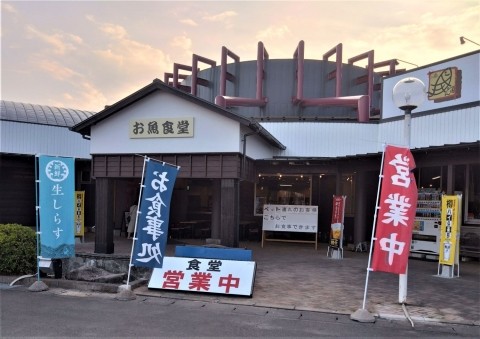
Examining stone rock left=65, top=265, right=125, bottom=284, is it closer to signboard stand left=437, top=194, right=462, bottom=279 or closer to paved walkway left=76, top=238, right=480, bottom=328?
paved walkway left=76, top=238, right=480, bottom=328

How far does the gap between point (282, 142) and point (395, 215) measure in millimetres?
10618

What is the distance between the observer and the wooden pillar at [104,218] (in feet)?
43.2

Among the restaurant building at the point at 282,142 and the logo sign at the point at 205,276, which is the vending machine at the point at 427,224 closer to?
the restaurant building at the point at 282,142

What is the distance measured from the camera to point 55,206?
8.86 metres

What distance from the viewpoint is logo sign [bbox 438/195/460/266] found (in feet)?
34.8

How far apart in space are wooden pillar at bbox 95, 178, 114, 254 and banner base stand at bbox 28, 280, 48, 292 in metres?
4.49

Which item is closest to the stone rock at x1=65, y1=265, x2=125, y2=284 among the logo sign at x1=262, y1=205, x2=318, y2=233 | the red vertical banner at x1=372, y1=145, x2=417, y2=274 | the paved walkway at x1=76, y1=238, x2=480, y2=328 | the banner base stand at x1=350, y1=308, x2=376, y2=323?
the paved walkway at x1=76, y1=238, x2=480, y2=328

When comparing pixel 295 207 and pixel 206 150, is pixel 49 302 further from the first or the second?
pixel 295 207

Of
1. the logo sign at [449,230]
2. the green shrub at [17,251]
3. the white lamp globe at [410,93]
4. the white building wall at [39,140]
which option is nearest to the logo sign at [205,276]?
the green shrub at [17,251]

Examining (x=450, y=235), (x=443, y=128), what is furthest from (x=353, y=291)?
(x=443, y=128)

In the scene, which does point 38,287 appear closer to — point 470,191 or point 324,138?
point 324,138

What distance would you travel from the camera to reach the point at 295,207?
645 inches

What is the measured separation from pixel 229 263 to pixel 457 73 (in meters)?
10.5

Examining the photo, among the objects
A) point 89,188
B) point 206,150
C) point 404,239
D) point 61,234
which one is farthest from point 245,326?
point 89,188
